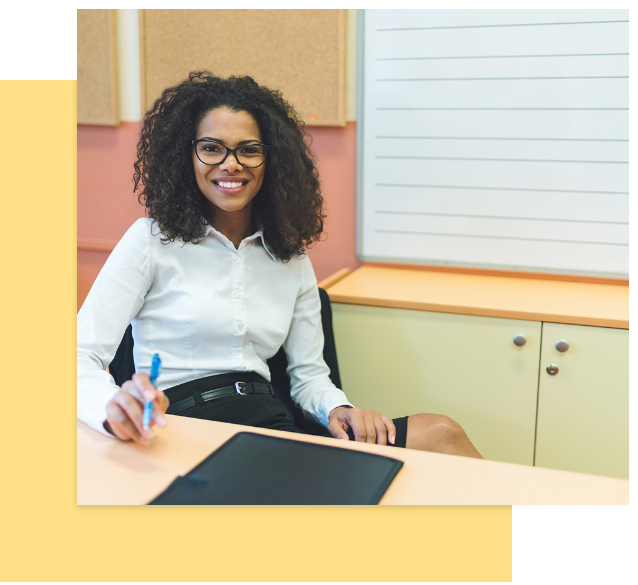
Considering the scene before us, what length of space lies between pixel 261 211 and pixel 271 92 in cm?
25

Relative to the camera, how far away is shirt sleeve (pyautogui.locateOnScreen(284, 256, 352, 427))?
1.34m

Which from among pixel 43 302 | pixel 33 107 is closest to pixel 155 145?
pixel 33 107

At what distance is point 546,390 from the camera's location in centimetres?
141

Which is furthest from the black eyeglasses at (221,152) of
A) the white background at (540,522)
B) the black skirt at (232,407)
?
the black skirt at (232,407)

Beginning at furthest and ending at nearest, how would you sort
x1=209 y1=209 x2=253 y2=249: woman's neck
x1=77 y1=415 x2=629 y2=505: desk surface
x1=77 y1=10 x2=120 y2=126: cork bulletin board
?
x1=77 y1=10 x2=120 y2=126: cork bulletin board → x1=209 y1=209 x2=253 y2=249: woman's neck → x1=77 y1=415 x2=629 y2=505: desk surface

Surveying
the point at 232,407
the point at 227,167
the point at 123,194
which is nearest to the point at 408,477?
the point at 232,407

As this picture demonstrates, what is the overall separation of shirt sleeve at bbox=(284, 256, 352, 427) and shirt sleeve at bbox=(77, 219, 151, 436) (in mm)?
366

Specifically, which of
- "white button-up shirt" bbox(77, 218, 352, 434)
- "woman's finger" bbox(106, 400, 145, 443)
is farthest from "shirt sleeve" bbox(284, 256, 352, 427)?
"woman's finger" bbox(106, 400, 145, 443)

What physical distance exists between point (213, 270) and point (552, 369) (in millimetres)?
833

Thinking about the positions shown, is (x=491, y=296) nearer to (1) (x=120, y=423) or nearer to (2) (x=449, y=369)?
(2) (x=449, y=369)

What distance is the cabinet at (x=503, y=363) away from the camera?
1.38 metres

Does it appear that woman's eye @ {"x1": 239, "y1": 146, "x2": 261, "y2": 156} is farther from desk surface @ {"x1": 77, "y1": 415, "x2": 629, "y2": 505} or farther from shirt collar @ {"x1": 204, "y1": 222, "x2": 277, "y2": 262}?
desk surface @ {"x1": 77, "y1": 415, "x2": 629, "y2": 505}

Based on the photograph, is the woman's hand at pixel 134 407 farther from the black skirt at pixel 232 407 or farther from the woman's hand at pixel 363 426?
the woman's hand at pixel 363 426

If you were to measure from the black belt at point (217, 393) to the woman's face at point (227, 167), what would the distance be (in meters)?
0.37
